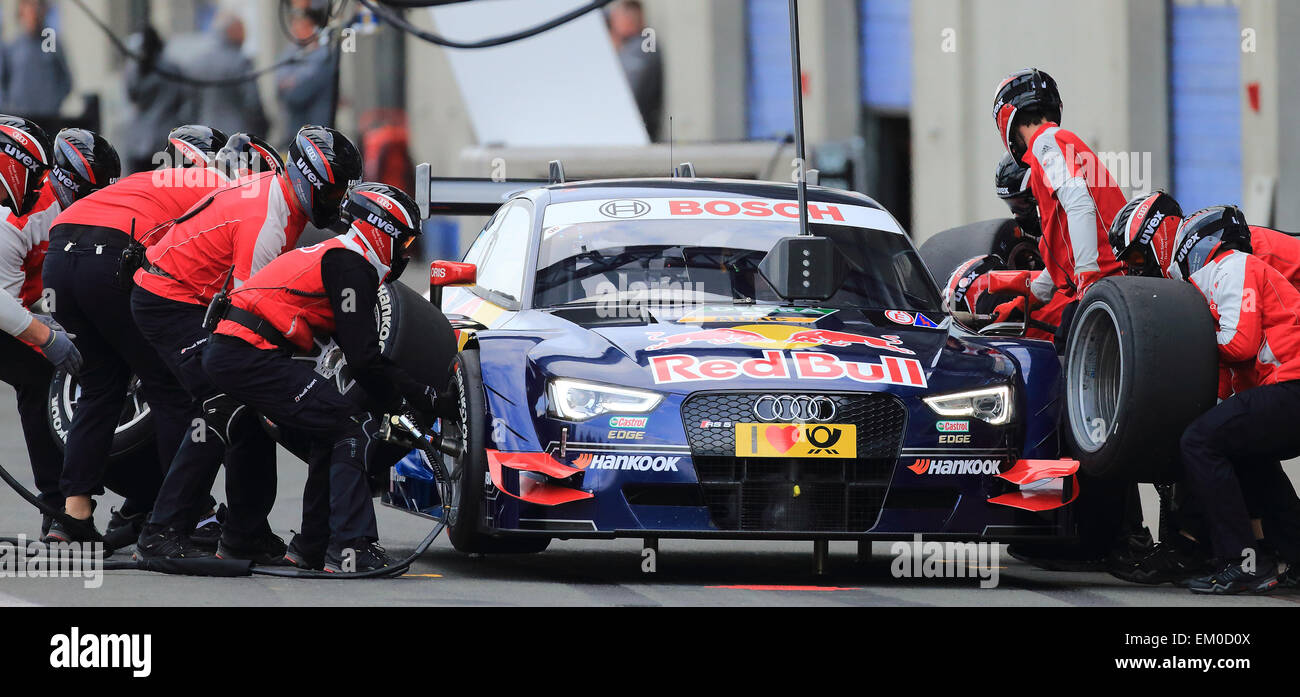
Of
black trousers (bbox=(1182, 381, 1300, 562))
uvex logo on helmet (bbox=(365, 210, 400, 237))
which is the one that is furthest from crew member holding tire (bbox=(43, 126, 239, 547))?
black trousers (bbox=(1182, 381, 1300, 562))

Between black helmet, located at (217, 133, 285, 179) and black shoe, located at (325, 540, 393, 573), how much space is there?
207cm

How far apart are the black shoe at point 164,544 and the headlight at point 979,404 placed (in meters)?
2.84

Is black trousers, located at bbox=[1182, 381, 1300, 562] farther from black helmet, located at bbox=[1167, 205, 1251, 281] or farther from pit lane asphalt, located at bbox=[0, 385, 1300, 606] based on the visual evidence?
black helmet, located at bbox=[1167, 205, 1251, 281]

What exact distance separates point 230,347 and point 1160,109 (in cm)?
1045

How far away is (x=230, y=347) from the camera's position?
799cm

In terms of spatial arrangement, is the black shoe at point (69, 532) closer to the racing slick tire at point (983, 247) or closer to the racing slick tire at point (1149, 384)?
the racing slick tire at point (983, 247)

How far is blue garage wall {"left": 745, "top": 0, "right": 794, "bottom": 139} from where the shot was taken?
22.8 metres

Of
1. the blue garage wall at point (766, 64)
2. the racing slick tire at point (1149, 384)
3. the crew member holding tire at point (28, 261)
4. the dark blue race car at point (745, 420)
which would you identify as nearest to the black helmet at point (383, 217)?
the dark blue race car at point (745, 420)

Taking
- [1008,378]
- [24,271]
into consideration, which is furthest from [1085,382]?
[24,271]

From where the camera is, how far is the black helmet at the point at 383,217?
812 centimetres

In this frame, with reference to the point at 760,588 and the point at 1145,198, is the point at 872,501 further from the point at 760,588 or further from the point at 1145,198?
the point at 1145,198
